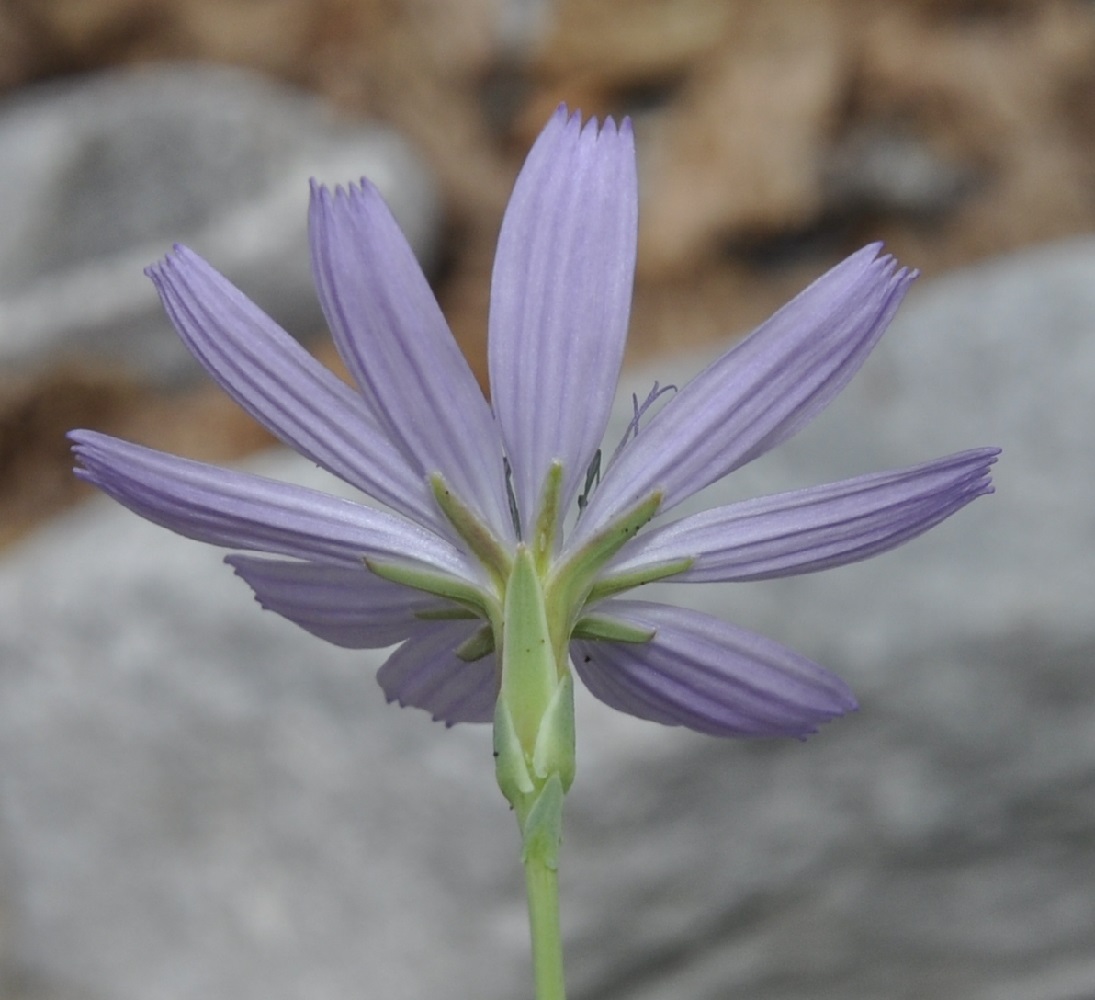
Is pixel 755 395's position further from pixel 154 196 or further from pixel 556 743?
pixel 154 196

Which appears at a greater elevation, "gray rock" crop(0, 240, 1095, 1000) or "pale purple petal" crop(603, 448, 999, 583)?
"gray rock" crop(0, 240, 1095, 1000)

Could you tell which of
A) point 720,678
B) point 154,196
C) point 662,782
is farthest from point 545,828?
point 154,196

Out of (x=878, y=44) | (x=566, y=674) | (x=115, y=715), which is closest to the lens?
(x=566, y=674)

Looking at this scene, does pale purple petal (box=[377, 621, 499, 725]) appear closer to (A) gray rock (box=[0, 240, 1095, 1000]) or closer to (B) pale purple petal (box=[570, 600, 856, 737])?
(B) pale purple petal (box=[570, 600, 856, 737])

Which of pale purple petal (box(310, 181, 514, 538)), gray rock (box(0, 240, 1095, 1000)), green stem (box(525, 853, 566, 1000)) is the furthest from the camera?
gray rock (box(0, 240, 1095, 1000))

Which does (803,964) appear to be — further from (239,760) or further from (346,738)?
(239,760)

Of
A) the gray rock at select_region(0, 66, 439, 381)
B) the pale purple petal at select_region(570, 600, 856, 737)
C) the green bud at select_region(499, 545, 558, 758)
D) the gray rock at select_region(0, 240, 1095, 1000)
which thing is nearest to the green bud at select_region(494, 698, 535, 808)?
the green bud at select_region(499, 545, 558, 758)

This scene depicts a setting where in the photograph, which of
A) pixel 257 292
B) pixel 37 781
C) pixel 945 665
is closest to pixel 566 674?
pixel 945 665
